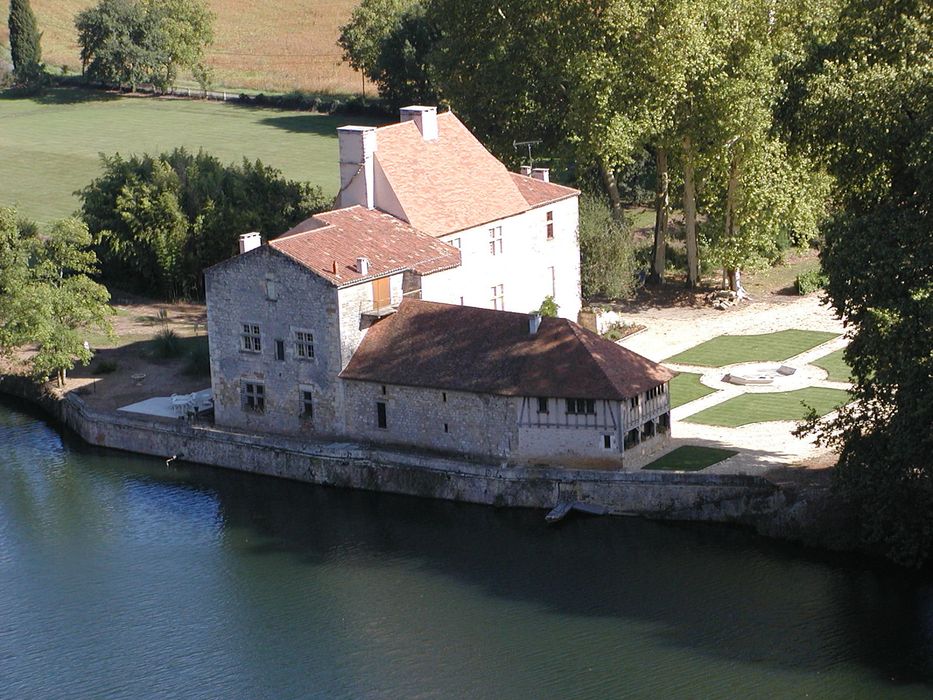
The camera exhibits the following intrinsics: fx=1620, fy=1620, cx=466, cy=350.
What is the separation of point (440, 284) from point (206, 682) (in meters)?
19.5

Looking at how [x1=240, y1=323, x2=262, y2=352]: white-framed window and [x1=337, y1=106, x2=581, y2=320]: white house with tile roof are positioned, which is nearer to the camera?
[x1=240, y1=323, x2=262, y2=352]: white-framed window

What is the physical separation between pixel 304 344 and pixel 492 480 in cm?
828

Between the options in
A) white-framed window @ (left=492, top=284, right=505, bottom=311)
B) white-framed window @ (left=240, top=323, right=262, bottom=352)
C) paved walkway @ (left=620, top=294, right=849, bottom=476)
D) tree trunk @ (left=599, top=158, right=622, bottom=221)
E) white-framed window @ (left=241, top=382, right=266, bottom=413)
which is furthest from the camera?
tree trunk @ (left=599, top=158, right=622, bottom=221)

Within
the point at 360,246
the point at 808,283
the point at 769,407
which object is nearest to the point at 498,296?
the point at 360,246

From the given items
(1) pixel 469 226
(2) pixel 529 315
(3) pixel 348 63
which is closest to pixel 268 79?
(3) pixel 348 63

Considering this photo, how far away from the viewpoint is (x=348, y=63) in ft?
423

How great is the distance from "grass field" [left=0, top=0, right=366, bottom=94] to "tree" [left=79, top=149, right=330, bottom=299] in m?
46.4

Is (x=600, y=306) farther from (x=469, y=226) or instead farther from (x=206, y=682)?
(x=206, y=682)

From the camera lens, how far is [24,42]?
12769cm

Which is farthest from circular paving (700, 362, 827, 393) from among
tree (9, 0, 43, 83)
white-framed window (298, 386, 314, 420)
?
tree (9, 0, 43, 83)

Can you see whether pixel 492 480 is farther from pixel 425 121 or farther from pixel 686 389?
pixel 425 121

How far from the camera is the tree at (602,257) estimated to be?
66.9 m

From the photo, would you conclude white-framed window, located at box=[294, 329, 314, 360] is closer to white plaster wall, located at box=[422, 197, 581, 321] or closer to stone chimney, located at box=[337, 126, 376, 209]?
white plaster wall, located at box=[422, 197, 581, 321]

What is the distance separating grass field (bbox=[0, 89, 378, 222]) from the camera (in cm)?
9594
